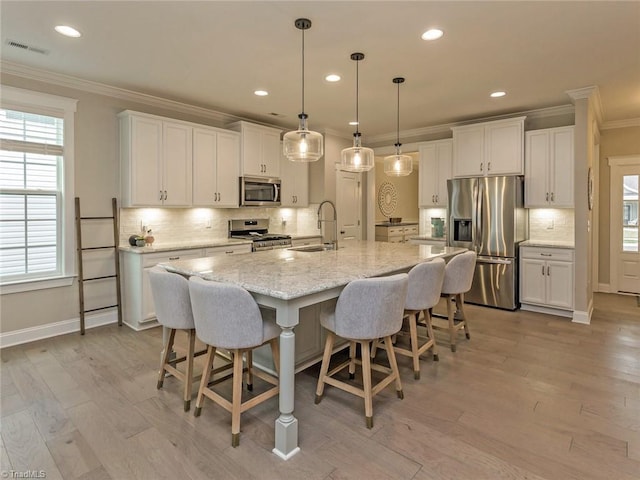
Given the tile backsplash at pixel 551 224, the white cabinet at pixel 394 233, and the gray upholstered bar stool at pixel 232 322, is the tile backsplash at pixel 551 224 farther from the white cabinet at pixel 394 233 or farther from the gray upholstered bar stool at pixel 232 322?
the gray upholstered bar stool at pixel 232 322

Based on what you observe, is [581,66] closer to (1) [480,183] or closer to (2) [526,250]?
(1) [480,183]

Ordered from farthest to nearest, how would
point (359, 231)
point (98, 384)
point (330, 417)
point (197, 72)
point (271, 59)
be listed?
point (359, 231)
point (197, 72)
point (271, 59)
point (98, 384)
point (330, 417)

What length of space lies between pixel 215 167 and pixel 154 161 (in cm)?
85

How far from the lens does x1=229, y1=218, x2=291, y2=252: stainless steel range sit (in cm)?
543

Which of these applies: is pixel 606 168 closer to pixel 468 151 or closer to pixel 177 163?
pixel 468 151

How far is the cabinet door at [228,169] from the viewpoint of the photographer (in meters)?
5.10

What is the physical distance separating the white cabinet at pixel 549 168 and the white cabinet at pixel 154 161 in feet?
14.9

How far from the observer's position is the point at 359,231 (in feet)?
23.2

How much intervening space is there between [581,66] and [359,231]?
4223 millimetres

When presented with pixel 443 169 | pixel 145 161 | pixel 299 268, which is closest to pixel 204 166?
pixel 145 161

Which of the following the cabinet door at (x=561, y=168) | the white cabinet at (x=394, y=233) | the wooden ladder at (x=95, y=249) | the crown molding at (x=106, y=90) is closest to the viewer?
the crown molding at (x=106, y=90)

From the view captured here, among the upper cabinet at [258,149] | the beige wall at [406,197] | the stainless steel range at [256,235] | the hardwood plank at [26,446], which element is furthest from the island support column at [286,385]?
the beige wall at [406,197]

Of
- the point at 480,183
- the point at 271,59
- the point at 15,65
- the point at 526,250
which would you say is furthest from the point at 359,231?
the point at 15,65

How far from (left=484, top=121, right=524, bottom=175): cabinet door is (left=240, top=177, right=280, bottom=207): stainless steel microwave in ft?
10.3
